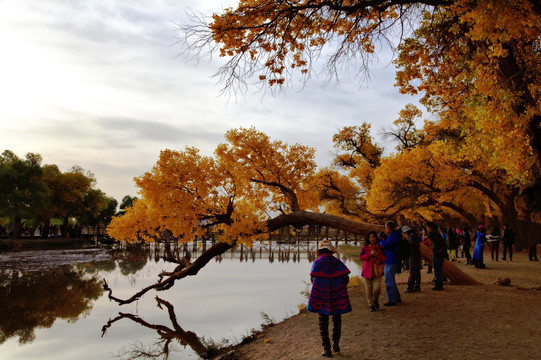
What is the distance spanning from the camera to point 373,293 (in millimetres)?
8312

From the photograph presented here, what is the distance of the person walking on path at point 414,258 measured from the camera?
31.7ft

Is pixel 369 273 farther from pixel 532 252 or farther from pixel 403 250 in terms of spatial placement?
pixel 532 252

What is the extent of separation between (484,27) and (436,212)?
27510 millimetres

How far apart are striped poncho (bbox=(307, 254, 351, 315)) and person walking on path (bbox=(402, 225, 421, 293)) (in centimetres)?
444

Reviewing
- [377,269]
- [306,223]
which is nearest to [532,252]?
[306,223]

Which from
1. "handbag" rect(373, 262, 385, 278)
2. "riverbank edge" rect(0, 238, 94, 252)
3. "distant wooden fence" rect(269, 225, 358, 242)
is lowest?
"riverbank edge" rect(0, 238, 94, 252)

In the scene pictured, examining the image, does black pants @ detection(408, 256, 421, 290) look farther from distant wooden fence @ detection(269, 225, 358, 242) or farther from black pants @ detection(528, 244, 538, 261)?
distant wooden fence @ detection(269, 225, 358, 242)

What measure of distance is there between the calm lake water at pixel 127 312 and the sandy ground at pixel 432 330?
11.1 ft

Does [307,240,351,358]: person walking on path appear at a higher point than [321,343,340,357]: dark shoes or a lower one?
higher

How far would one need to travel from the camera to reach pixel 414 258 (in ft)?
32.1

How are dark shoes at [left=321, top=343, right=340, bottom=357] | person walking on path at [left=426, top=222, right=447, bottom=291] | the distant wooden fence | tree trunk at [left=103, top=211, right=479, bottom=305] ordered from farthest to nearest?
1. the distant wooden fence
2. tree trunk at [left=103, top=211, right=479, bottom=305]
3. person walking on path at [left=426, top=222, right=447, bottom=291]
4. dark shoes at [left=321, top=343, right=340, bottom=357]

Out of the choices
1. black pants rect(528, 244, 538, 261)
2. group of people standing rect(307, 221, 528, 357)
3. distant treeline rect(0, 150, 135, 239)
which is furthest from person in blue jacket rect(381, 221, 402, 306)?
distant treeline rect(0, 150, 135, 239)

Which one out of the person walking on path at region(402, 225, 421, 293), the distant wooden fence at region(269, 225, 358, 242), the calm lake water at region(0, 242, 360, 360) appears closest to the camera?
the person walking on path at region(402, 225, 421, 293)

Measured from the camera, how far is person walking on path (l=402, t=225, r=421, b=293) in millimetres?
9656
